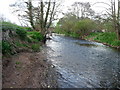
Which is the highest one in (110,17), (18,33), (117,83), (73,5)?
(73,5)

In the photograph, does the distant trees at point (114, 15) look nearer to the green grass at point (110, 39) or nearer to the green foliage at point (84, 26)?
the green grass at point (110, 39)

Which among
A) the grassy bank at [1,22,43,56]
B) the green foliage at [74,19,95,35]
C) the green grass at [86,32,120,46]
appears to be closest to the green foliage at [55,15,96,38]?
the green foliage at [74,19,95,35]

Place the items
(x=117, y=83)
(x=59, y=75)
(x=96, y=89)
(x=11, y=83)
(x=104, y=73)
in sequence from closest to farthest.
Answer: (x=11, y=83)
(x=96, y=89)
(x=117, y=83)
(x=59, y=75)
(x=104, y=73)

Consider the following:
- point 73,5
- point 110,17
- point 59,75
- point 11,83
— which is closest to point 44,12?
point 110,17

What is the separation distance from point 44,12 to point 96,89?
14429 mm

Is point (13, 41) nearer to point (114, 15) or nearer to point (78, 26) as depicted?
point (114, 15)

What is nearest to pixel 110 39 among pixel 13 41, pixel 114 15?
pixel 114 15

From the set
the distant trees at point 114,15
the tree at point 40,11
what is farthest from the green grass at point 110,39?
the tree at point 40,11

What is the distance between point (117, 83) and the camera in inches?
186

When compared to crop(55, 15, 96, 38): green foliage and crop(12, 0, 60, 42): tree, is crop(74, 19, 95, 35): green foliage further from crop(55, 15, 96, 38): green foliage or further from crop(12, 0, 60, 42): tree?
crop(12, 0, 60, 42): tree

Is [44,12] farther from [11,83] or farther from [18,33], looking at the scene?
[11,83]

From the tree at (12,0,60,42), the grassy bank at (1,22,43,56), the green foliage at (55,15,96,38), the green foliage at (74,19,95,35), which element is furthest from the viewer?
the green foliage at (55,15,96,38)

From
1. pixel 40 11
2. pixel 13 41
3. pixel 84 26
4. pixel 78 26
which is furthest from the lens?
pixel 78 26

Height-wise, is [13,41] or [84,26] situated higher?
[84,26]
